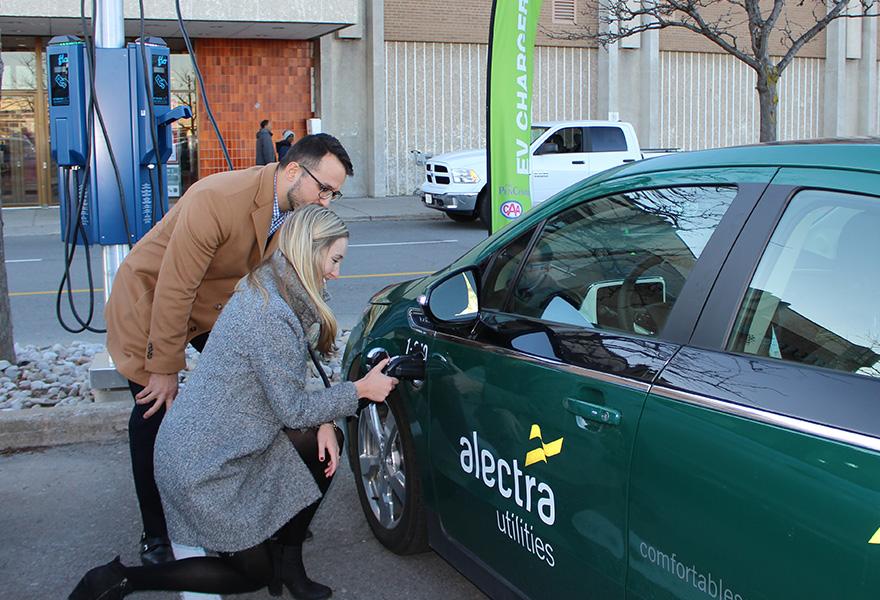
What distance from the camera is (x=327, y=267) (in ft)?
10.1

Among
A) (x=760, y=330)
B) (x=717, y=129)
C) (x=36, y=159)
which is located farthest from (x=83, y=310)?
(x=717, y=129)

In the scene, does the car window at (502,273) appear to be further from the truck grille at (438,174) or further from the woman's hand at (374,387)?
the truck grille at (438,174)

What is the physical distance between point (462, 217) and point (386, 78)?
6.80 meters

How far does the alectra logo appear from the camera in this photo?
9.24 feet

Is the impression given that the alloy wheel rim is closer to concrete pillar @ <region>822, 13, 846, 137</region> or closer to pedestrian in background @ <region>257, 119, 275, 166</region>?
pedestrian in background @ <region>257, 119, 275, 166</region>

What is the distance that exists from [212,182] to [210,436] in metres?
1.15

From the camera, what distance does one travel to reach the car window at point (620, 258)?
270 centimetres

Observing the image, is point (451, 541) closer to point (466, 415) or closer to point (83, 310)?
point (466, 415)

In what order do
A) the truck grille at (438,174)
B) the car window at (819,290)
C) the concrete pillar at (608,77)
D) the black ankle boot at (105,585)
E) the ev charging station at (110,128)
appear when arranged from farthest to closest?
the concrete pillar at (608,77) < the truck grille at (438,174) < the ev charging station at (110,128) < the black ankle boot at (105,585) < the car window at (819,290)

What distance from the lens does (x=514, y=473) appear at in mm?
2988

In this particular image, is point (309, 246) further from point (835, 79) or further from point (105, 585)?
point (835, 79)

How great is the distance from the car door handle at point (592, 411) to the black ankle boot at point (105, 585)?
155 cm

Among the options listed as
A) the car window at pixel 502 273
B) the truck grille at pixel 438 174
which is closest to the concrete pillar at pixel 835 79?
the truck grille at pixel 438 174

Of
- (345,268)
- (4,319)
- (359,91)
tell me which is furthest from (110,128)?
(359,91)
